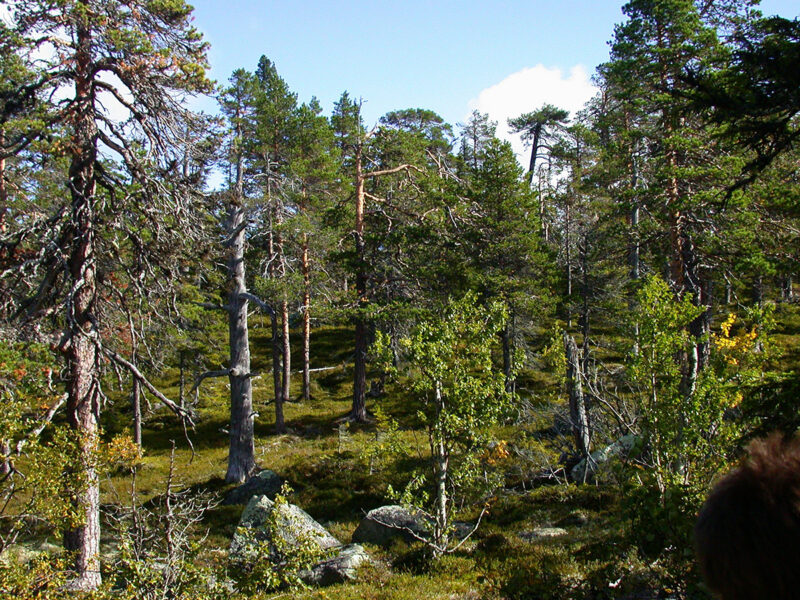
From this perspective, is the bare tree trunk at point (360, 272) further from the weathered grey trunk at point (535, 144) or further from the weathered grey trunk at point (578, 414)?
the weathered grey trunk at point (535, 144)

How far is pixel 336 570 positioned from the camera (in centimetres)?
968

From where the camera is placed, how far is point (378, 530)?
11875mm

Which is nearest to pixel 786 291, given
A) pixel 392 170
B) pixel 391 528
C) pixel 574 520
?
pixel 392 170

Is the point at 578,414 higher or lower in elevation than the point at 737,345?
lower

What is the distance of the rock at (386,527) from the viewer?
11.5 m

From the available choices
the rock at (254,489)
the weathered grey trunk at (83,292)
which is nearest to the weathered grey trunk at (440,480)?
the weathered grey trunk at (83,292)

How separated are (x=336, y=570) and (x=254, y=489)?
7.52 metres

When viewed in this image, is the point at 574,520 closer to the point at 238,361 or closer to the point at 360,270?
the point at 238,361

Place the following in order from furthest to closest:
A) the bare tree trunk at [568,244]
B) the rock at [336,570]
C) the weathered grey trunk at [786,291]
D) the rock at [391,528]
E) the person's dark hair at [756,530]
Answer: the bare tree trunk at [568,244], the weathered grey trunk at [786,291], the rock at [391,528], the rock at [336,570], the person's dark hair at [756,530]

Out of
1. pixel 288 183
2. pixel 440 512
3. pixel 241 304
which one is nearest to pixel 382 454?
pixel 440 512

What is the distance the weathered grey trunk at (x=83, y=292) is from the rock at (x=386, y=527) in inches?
210

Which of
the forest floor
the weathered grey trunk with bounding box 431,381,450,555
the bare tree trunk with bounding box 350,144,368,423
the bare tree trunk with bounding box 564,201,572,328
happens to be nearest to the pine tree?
the forest floor

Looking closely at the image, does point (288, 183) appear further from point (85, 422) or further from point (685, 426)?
point (685, 426)

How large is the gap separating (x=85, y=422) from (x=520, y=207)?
17.2 m
